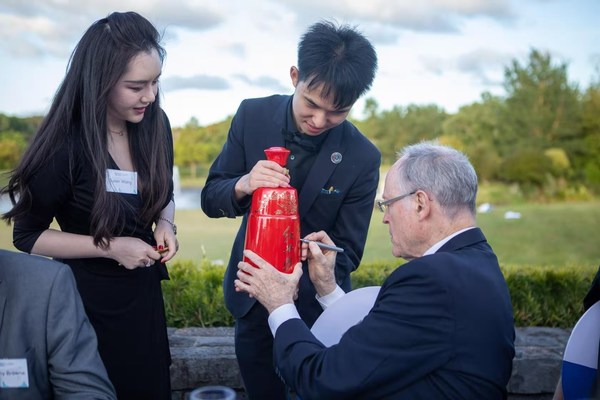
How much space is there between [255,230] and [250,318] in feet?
2.15

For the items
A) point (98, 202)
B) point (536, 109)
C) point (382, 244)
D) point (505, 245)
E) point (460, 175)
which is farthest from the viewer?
point (536, 109)

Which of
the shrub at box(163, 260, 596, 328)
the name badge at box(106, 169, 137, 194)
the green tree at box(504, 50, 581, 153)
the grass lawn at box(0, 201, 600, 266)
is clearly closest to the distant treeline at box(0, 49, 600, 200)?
the green tree at box(504, 50, 581, 153)

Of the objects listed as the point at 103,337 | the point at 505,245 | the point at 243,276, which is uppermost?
the point at 243,276

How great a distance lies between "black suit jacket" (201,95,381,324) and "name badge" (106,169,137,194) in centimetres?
29

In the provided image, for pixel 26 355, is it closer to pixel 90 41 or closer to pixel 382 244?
pixel 90 41

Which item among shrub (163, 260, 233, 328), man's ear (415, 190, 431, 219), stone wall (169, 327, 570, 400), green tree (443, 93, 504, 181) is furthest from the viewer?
green tree (443, 93, 504, 181)

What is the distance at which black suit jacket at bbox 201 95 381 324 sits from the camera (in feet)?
8.19

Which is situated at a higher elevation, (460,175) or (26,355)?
(460,175)

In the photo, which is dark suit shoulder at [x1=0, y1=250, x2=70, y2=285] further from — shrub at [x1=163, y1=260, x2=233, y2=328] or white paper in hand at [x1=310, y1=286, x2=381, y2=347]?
shrub at [x1=163, y1=260, x2=233, y2=328]

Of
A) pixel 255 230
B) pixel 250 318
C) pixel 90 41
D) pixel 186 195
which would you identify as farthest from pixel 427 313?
pixel 186 195

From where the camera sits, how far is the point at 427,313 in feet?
5.61

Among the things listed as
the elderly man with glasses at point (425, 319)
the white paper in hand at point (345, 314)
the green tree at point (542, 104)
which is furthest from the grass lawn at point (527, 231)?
the elderly man with glasses at point (425, 319)

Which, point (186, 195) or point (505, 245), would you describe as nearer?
point (186, 195)

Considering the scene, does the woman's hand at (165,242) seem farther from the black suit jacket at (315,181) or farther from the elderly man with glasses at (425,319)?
the elderly man with glasses at (425,319)
